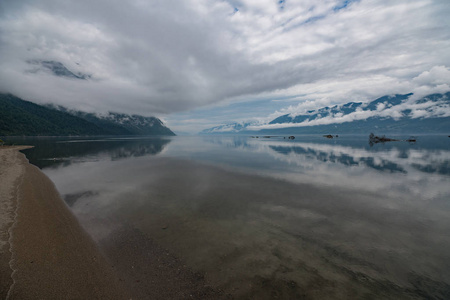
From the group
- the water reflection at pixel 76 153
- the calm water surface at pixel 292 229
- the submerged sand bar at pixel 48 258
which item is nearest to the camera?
the submerged sand bar at pixel 48 258

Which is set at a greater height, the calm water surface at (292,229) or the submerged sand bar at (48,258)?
the submerged sand bar at (48,258)

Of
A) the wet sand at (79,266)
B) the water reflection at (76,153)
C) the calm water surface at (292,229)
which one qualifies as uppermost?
the water reflection at (76,153)

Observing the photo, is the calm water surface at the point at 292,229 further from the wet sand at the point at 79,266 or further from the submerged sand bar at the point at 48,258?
the submerged sand bar at the point at 48,258

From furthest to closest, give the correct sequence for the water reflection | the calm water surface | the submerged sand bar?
the water reflection → the calm water surface → the submerged sand bar

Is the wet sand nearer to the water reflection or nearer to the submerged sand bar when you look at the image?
the submerged sand bar

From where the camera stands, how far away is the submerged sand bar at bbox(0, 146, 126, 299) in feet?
28.0

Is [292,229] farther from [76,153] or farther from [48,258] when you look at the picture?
[76,153]

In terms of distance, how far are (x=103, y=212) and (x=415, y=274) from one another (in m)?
23.7

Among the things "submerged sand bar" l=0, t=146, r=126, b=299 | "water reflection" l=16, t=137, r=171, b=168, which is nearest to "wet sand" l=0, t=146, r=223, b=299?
"submerged sand bar" l=0, t=146, r=126, b=299

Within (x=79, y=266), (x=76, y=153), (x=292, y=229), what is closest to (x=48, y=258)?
(x=79, y=266)

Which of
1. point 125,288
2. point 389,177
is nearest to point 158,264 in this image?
point 125,288

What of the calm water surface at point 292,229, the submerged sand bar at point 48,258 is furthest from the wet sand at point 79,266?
the calm water surface at point 292,229

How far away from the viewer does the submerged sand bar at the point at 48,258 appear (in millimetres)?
8547

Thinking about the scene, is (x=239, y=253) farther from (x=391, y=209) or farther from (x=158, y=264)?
(x=391, y=209)
